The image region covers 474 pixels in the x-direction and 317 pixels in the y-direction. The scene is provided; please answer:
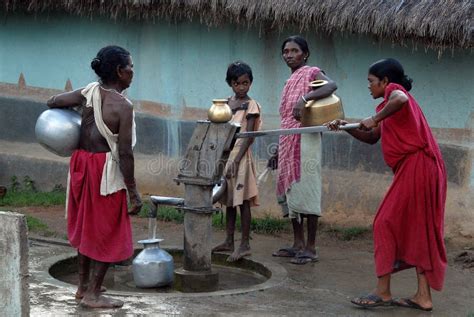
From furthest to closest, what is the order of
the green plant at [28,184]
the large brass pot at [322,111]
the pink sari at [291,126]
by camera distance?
the green plant at [28,184] → the pink sari at [291,126] → the large brass pot at [322,111]

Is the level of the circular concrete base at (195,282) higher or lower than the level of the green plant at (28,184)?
lower

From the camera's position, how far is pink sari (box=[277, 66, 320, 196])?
7.64 metres

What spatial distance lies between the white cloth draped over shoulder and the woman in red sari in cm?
146

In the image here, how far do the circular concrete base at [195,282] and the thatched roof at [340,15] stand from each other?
285 cm

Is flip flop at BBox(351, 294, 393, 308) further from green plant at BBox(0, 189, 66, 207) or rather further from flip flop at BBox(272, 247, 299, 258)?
green plant at BBox(0, 189, 66, 207)

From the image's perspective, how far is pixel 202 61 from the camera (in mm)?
9961

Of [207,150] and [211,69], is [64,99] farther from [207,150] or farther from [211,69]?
[211,69]

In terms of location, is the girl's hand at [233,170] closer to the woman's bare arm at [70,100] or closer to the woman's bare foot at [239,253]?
the woman's bare foot at [239,253]

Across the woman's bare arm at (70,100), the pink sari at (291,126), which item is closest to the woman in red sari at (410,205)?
the pink sari at (291,126)

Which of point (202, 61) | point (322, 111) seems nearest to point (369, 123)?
point (322, 111)

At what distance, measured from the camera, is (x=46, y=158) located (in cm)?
1088

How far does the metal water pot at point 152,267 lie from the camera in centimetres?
684

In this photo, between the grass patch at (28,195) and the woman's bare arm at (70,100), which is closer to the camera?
the woman's bare arm at (70,100)

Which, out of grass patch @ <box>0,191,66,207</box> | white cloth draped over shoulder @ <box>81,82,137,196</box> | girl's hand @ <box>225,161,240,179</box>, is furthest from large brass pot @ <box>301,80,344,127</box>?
grass patch @ <box>0,191,66,207</box>
